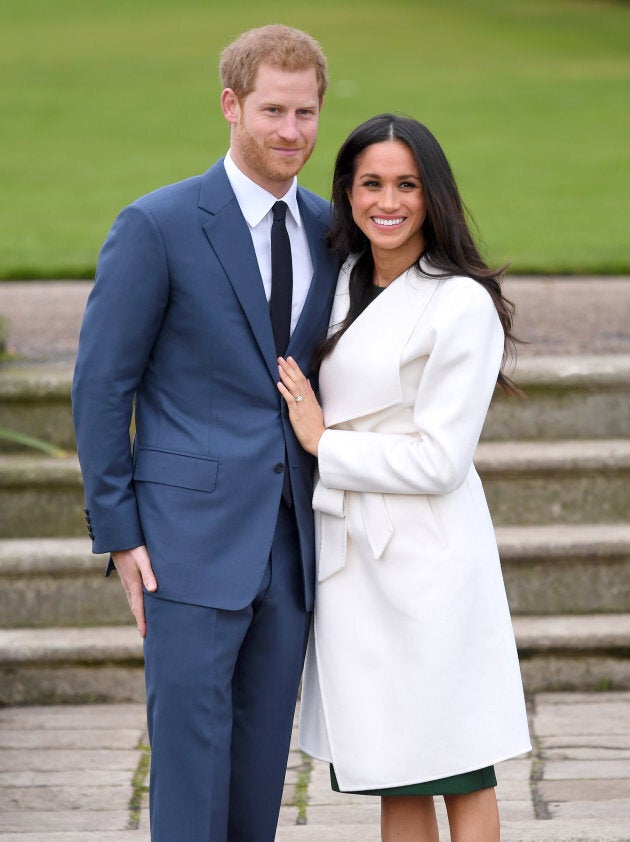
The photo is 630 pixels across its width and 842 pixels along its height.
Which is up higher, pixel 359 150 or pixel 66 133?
pixel 359 150

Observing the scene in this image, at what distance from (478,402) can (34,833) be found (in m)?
1.61

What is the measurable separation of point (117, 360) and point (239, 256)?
344 millimetres

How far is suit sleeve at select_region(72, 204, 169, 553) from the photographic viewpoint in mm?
2777

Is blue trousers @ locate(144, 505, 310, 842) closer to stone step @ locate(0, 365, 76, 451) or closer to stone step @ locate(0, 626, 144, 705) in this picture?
stone step @ locate(0, 626, 144, 705)

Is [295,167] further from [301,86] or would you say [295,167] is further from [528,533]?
[528,533]

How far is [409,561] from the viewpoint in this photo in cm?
288

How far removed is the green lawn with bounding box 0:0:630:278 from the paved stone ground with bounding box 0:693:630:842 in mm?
1479

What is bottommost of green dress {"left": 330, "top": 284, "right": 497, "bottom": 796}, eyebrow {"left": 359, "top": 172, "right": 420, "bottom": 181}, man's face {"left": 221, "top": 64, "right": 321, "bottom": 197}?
green dress {"left": 330, "top": 284, "right": 497, "bottom": 796}

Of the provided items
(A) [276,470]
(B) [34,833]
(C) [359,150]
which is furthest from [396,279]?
(B) [34,833]

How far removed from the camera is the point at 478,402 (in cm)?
280

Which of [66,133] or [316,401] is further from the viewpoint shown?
[66,133]

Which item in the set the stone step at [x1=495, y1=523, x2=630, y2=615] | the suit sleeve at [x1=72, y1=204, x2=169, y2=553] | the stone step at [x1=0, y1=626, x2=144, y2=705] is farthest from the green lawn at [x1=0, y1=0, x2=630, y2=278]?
the stone step at [x1=0, y1=626, x2=144, y2=705]

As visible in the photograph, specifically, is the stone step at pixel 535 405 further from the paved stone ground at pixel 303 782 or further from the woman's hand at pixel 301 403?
the woman's hand at pixel 301 403

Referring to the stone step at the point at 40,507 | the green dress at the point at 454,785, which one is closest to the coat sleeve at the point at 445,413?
the green dress at the point at 454,785
